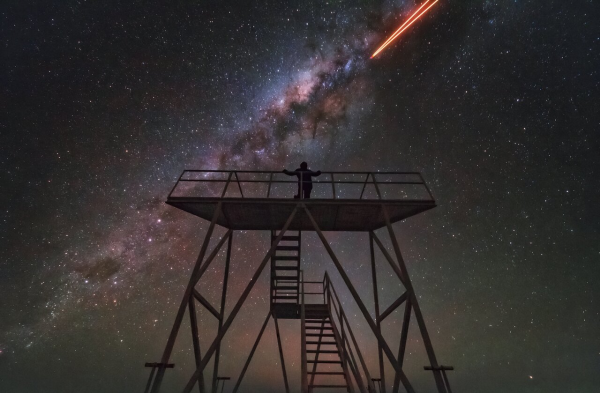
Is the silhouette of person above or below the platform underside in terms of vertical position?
above

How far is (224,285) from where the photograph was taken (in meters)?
11.3

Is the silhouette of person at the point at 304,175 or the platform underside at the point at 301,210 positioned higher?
the silhouette of person at the point at 304,175

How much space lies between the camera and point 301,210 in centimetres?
978

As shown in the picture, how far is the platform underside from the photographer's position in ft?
31.3

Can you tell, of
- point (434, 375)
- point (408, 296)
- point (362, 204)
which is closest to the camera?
point (434, 375)

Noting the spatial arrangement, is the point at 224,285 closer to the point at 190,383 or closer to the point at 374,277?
the point at 190,383

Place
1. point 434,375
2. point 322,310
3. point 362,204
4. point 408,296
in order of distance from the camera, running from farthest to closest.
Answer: point 322,310 < point 362,204 < point 408,296 < point 434,375

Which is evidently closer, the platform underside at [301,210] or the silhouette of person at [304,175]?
the platform underside at [301,210]

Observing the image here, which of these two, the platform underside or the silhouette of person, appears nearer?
the platform underside

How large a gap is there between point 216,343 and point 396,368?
415 cm

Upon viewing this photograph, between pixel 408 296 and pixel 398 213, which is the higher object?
pixel 398 213

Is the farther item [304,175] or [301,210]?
[304,175]

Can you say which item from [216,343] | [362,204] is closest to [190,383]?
[216,343]

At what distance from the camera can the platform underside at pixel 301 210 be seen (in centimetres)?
953
